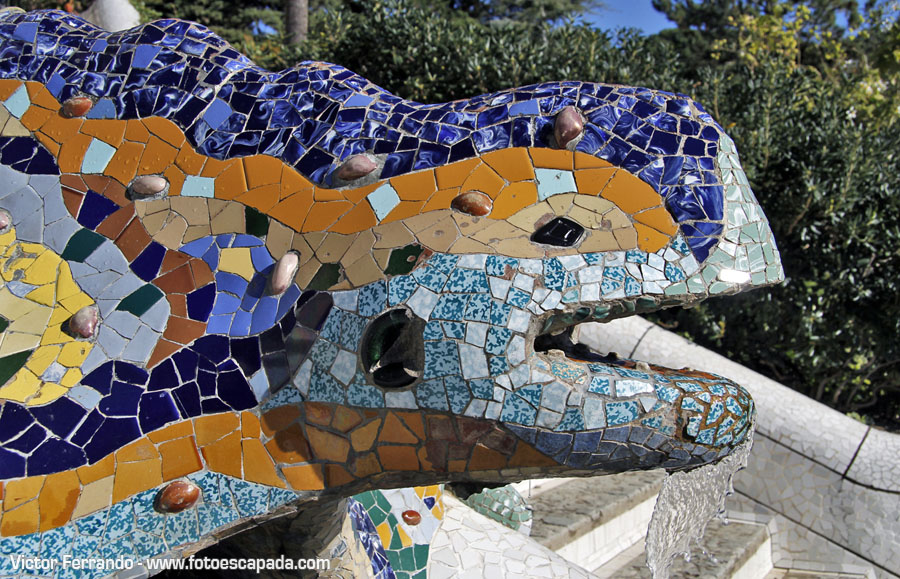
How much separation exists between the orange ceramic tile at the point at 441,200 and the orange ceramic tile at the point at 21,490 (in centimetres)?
139

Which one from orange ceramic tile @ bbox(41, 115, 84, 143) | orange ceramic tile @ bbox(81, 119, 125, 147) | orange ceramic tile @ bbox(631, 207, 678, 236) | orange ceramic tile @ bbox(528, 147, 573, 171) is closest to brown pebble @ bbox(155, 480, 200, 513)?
orange ceramic tile @ bbox(81, 119, 125, 147)

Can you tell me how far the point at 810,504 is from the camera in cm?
544

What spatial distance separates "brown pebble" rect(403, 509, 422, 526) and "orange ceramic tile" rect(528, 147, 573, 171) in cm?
214

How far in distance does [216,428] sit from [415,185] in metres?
0.94

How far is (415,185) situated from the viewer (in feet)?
7.97

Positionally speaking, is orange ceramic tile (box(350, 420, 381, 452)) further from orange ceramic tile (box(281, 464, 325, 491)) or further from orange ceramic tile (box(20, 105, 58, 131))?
orange ceramic tile (box(20, 105, 58, 131))

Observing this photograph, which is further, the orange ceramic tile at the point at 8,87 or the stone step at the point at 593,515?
the stone step at the point at 593,515

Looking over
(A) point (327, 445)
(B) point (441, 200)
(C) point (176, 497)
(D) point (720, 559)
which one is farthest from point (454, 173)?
(D) point (720, 559)

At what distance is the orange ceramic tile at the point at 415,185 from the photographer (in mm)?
2410

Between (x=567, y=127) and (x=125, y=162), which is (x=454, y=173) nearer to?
(x=567, y=127)

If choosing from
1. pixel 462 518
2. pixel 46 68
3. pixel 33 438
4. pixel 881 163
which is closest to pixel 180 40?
pixel 46 68

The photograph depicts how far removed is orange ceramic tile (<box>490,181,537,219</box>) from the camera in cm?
232

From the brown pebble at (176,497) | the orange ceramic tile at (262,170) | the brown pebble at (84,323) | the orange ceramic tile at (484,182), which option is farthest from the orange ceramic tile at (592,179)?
the brown pebble at (84,323)

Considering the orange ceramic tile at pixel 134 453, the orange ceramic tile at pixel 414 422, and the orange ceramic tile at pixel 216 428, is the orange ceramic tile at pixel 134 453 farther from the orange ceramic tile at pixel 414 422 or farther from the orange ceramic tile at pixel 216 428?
the orange ceramic tile at pixel 414 422
